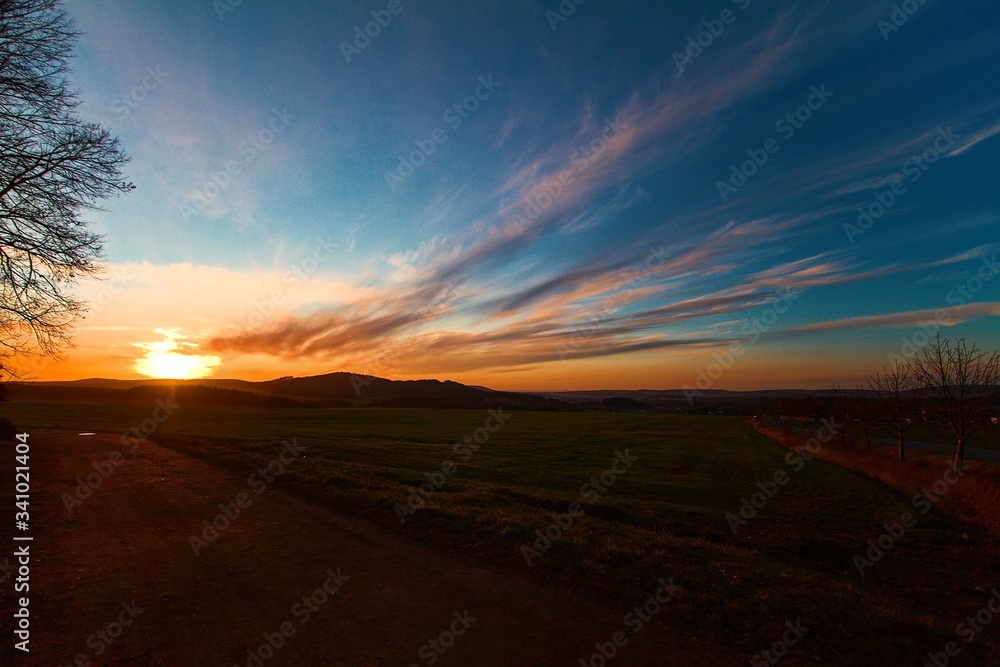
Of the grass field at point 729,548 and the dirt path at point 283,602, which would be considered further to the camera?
the grass field at point 729,548

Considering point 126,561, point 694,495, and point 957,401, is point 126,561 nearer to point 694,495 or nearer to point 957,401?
point 694,495

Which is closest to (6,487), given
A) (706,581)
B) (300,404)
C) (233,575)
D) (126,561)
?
(126,561)

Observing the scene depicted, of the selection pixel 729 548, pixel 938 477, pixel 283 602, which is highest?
pixel 283 602

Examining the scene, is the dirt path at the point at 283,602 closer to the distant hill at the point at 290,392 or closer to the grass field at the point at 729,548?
the grass field at the point at 729,548

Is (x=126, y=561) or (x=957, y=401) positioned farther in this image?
(x=957, y=401)

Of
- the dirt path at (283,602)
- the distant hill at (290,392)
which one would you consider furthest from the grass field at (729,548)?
the distant hill at (290,392)

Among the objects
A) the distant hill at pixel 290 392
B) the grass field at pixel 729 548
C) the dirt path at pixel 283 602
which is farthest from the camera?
the distant hill at pixel 290 392

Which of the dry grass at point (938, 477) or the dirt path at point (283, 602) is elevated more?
the dirt path at point (283, 602)

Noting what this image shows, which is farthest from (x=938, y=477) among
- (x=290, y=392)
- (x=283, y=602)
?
(x=290, y=392)

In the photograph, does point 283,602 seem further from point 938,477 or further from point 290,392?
point 290,392
